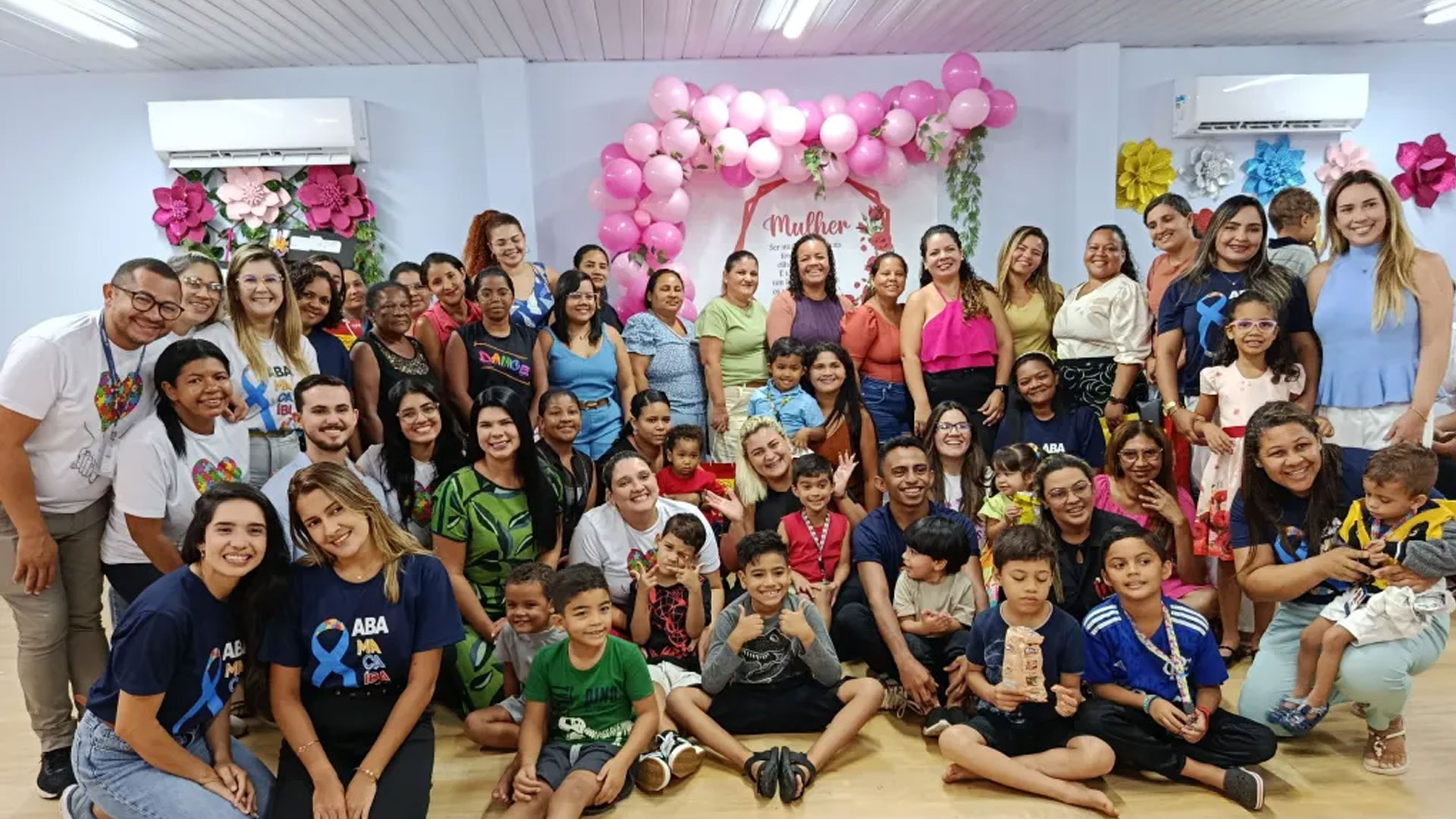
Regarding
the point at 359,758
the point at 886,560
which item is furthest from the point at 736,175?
the point at 359,758

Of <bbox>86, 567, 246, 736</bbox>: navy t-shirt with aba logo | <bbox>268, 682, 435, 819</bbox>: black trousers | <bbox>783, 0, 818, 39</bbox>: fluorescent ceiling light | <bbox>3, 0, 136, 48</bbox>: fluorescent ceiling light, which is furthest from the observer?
<bbox>783, 0, 818, 39</bbox>: fluorescent ceiling light

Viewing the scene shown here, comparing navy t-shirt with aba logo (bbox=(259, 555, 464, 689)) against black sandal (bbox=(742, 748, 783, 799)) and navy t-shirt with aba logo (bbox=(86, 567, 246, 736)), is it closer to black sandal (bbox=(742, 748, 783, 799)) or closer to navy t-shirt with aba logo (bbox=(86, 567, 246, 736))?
navy t-shirt with aba logo (bbox=(86, 567, 246, 736))

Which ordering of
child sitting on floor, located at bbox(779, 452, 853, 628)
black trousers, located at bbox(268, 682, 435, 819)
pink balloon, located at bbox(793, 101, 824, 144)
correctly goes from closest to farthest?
1. black trousers, located at bbox(268, 682, 435, 819)
2. child sitting on floor, located at bbox(779, 452, 853, 628)
3. pink balloon, located at bbox(793, 101, 824, 144)

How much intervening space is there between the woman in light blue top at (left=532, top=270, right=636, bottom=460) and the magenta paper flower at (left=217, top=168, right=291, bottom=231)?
114 inches

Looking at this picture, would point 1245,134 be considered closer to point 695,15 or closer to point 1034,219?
point 1034,219

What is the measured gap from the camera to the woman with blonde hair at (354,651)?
7.43ft

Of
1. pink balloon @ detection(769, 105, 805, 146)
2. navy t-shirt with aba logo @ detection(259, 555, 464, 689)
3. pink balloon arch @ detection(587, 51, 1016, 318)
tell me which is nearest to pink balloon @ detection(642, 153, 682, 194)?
pink balloon arch @ detection(587, 51, 1016, 318)

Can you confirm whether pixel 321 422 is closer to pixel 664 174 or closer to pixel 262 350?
pixel 262 350

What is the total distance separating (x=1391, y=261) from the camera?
294 cm

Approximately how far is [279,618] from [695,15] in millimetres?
3883

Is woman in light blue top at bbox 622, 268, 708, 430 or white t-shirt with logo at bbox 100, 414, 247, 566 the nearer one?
white t-shirt with logo at bbox 100, 414, 247, 566

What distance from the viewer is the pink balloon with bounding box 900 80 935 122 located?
564 cm

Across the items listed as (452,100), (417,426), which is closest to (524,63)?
(452,100)

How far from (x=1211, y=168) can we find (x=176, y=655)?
→ 21.0ft
